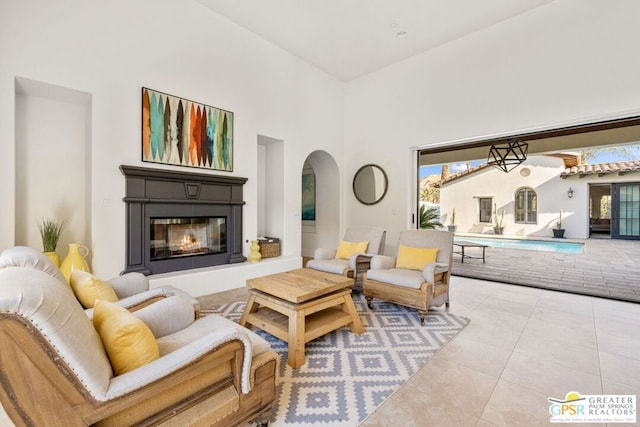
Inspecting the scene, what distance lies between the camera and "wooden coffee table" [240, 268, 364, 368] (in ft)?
7.41

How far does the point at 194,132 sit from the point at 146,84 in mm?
764

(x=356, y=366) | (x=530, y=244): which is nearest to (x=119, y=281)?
(x=356, y=366)

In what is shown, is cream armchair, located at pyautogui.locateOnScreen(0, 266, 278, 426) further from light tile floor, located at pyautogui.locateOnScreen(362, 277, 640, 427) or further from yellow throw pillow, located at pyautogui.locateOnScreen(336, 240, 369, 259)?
yellow throw pillow, located at pyautogui.locateOnScreen(336, 240, 369, 259)

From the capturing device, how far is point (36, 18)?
9.69ft

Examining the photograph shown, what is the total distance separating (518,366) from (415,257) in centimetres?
150

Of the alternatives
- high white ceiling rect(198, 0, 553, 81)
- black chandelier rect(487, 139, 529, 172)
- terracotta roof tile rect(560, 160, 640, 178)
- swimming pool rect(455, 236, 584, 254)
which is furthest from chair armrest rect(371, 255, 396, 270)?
terracotta roof tile rect(560, 160, 640, 178)

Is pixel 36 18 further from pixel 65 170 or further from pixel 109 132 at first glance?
pixel 65 170

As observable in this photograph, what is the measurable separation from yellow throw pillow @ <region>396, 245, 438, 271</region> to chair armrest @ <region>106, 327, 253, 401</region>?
100 inches

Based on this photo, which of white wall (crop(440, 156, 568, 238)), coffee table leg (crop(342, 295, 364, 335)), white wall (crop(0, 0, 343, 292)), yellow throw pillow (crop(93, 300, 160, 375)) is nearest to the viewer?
yellow throw pillow (crop(93, 300, 160, 375))

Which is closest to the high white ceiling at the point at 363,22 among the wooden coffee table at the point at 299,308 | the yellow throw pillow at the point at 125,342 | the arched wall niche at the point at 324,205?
the arched wall niche at the point at 324,205

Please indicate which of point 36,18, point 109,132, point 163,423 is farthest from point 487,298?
point 36,18

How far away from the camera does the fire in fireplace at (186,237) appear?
3.79m

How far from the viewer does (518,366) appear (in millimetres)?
2184

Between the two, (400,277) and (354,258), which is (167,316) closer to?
(400,277)
